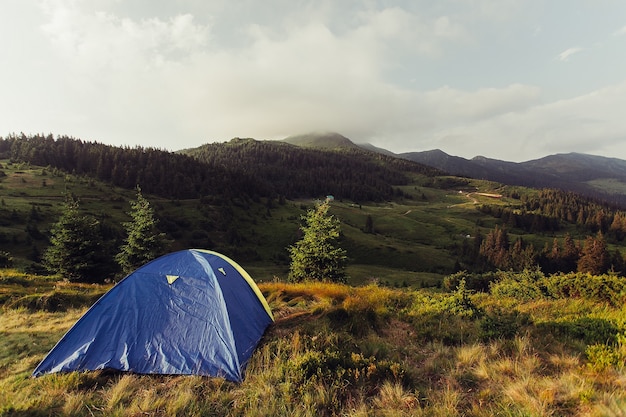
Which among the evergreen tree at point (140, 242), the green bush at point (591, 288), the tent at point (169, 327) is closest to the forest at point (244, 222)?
the evergreen tree at point (140, 242)

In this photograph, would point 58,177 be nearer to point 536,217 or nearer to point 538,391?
point 538,391

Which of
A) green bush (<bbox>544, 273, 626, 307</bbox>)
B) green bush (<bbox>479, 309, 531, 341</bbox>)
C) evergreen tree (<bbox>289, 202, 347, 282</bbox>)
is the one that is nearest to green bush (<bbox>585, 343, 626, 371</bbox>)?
green bush (<bbox>479, 309, 531, 341</bbox>)

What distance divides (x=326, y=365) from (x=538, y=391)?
366cm

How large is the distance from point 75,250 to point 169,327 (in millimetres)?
30385

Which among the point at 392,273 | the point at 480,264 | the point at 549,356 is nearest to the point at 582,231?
the point at 480,264

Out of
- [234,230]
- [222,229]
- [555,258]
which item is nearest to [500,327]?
[234,230]

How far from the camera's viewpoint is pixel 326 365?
6.23 m

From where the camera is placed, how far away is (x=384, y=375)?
6168 mm

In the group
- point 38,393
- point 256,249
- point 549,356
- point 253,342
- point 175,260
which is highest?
point 175,260

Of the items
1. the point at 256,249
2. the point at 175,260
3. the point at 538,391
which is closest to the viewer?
the point at 538,391

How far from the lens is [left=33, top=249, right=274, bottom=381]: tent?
6.88 metres

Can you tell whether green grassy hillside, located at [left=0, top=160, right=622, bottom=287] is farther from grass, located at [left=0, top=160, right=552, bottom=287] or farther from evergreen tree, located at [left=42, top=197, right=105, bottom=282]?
evergreen tree, located at [left=42, top=197, right=105, bottom=282]

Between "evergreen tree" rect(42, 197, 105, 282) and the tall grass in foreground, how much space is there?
25032 mm

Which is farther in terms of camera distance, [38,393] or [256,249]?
[256,249]
